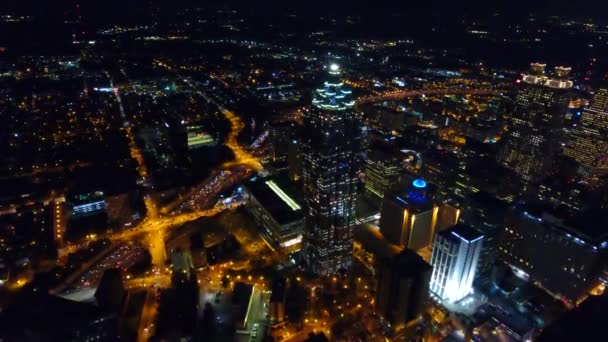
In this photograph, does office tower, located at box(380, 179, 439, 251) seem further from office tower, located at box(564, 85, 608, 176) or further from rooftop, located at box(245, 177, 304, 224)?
office tower, located at box(564, 85, 608, 176)

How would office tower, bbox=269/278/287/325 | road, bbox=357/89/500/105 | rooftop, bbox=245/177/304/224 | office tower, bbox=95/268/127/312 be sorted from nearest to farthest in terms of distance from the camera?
office tower, bbox=95/268/127/312, office tower, bbox=269/278/287/325, rooftop, bbox=245/177/304/224, road, bbox=357/89/500/105

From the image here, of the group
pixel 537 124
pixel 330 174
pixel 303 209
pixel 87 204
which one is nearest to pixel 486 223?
pixel 330 174

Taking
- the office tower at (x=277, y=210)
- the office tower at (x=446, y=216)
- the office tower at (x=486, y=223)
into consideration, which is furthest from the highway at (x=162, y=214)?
the office tower at (x=446, y=216)

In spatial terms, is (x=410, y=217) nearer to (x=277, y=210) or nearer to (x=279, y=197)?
(x=277, y=210)

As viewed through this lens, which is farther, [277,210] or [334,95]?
[277,210]

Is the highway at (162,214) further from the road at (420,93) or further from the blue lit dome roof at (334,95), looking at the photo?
the road at (420,93)

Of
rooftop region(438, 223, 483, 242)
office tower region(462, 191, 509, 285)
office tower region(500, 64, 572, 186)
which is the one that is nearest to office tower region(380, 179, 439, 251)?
office tower region(462, 191, 509, 285)

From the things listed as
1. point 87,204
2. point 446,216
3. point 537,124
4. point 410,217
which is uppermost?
point 537,124

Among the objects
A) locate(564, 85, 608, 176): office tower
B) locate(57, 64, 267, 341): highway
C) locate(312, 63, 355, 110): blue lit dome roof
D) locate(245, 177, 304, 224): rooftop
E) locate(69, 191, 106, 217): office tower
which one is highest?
locate(312, 63, 355, 110): blue lit dome roof
